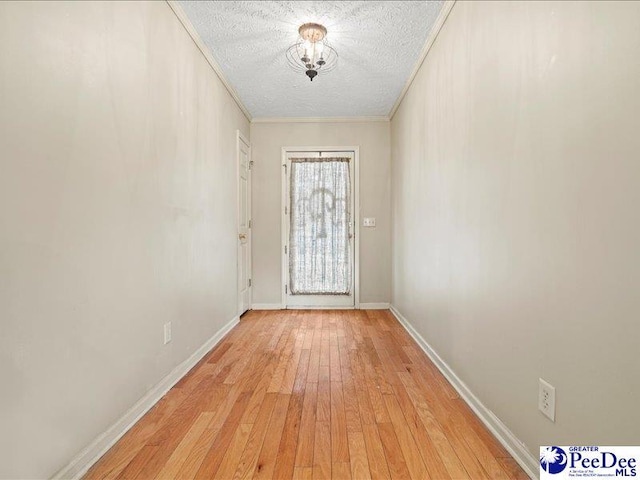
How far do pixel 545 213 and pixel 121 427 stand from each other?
2046mm

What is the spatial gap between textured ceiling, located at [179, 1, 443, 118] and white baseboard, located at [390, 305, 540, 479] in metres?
2.42

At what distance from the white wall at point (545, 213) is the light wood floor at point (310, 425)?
0.24 m

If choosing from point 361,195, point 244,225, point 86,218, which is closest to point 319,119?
point 361,195

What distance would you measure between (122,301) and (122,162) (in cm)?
68

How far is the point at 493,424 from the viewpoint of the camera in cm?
159

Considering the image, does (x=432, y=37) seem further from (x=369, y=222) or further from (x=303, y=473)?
(x=303, y=473)

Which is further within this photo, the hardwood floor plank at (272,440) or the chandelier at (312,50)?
the chandelier at (312,50)

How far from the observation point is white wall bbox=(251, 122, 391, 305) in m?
4.39

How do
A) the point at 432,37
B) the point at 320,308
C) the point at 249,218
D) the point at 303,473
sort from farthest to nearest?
1. the point at 320,308
2. the point at 249,218
3. the point at 432,37
4. the point at 303,473

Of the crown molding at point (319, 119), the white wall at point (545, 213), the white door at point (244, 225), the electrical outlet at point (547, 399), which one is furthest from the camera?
the crown molding at point (319, 119)

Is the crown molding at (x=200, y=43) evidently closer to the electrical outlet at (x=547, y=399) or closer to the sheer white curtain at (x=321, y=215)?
the sheer white curtain at (x=321, y=215)

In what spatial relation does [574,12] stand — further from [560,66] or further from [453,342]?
[453,342]

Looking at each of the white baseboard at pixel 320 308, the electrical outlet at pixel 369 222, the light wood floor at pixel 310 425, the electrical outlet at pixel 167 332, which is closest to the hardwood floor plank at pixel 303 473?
the light wood floor at pixel 310 425

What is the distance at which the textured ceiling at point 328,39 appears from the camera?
2.29 meters
